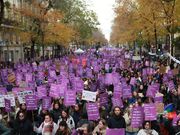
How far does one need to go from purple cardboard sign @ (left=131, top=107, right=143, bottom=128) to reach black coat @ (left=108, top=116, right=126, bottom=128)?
241 mm

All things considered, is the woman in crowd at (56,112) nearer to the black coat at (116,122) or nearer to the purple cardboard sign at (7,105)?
the purple cardboard sign at (7,105)

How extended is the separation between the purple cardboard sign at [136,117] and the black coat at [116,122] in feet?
0.79

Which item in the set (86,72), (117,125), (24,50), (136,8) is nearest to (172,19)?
(136,8)

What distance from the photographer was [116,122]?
11.9 metres

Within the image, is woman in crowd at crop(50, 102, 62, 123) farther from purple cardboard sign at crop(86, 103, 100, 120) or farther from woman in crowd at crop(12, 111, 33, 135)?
woman in crowd at crop(12, 111, 33, 135)

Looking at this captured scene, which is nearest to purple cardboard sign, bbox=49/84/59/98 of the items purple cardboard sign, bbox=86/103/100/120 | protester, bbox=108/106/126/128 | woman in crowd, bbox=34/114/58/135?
purple cardboard sign, bbox=86/103/100/120

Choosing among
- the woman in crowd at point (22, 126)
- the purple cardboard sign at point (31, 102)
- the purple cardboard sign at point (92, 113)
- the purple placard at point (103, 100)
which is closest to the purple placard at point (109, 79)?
the purple placard at point (103, 100)

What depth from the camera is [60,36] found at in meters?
57.7

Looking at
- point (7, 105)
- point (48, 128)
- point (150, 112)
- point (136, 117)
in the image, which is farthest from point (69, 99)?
point (48, 128)

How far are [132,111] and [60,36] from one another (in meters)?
45.9

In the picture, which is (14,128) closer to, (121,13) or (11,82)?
(11,82)

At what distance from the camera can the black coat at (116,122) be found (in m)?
11.8

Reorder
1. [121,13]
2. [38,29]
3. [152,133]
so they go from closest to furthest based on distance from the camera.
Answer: [152,133] < [121,13] < [38,29]

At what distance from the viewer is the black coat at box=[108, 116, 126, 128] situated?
1184cm
